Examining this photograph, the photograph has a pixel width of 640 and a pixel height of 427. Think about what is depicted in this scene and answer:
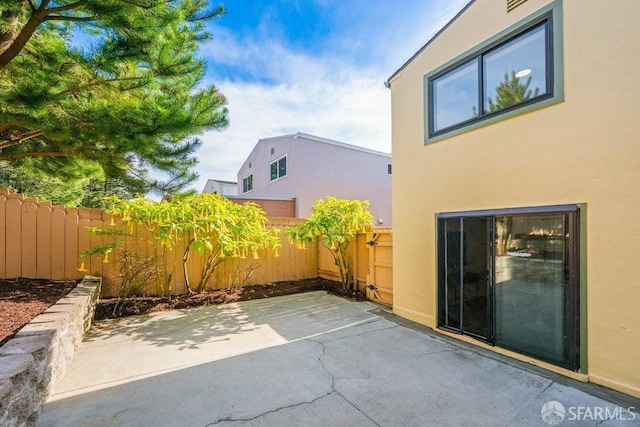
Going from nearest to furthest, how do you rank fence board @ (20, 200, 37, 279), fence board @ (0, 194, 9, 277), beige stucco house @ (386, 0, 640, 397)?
beige stucco house @ (386, 0, 640, 397) < fence board @ (0, 194, 9, 277) < fence board @ (20, 200, 37, 279)

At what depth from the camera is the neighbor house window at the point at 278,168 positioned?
13.0 meters

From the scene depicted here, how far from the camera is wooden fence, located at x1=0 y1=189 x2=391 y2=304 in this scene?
4.43 m

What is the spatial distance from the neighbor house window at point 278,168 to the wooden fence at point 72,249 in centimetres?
740

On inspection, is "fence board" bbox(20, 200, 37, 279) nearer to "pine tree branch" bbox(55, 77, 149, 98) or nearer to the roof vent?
"pine tree branch" bbox(55, 77, 149, 98)

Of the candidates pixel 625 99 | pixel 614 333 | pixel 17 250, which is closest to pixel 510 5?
pixel 625 99

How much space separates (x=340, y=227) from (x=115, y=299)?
4238 mm

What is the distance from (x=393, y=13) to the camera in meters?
4.83

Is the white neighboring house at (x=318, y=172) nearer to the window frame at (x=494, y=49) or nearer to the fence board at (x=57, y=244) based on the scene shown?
the fence board at (x=57, y=244)

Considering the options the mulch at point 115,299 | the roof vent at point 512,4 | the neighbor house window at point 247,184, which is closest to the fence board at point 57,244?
the mulch at point 115,299

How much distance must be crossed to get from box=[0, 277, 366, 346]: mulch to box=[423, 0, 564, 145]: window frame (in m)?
3.65

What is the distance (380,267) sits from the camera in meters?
5.48

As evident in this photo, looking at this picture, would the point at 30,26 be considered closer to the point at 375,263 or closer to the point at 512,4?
the point at 512,4

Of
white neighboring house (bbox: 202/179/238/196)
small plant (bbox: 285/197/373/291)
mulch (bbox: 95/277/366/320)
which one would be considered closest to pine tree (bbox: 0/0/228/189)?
mulch (bbox: 95/277/366/320)

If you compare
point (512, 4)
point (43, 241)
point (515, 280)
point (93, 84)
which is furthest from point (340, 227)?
point (43, 241)
